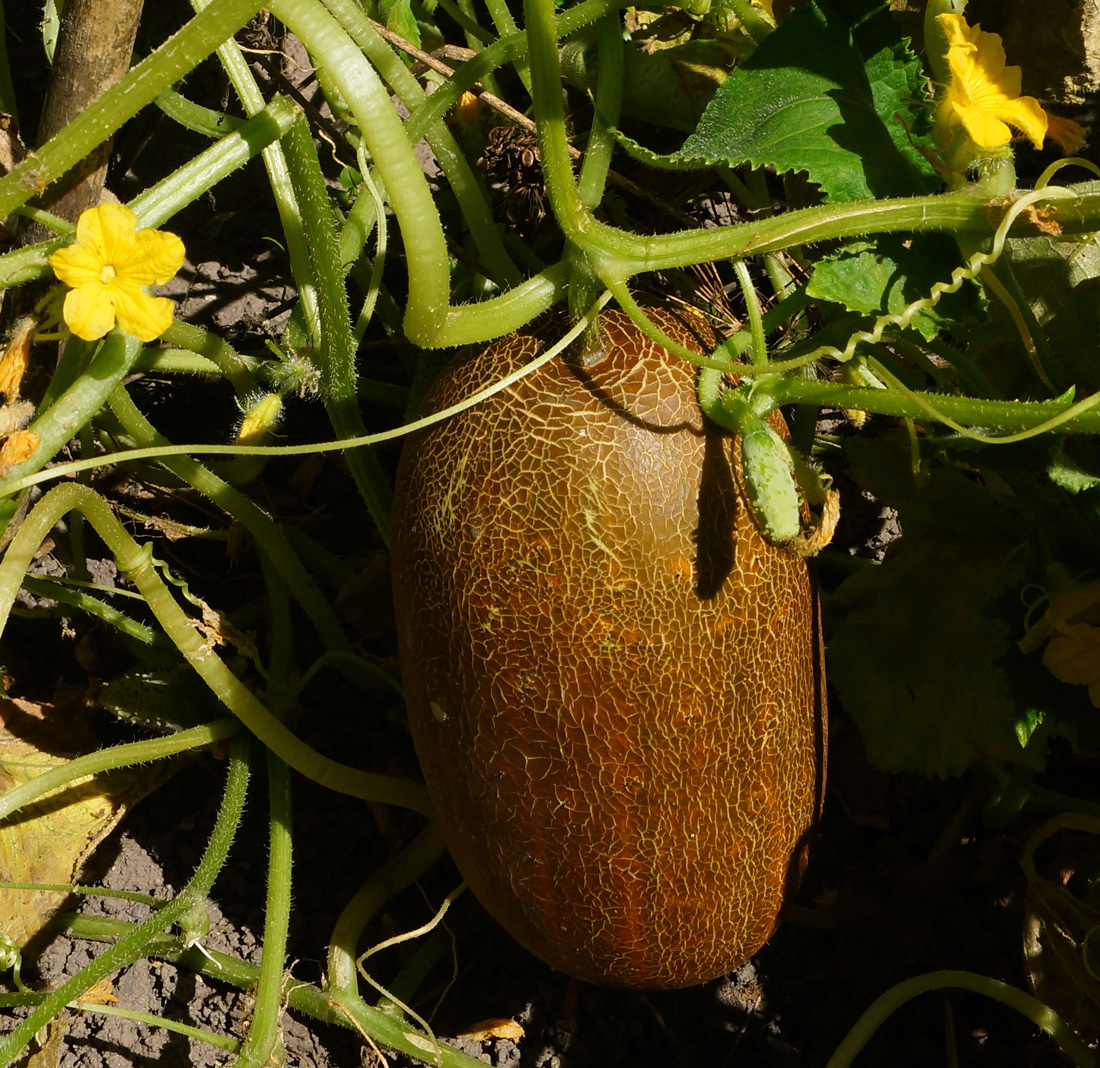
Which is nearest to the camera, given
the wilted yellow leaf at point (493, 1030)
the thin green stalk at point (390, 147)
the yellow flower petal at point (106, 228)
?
the thin green stalk at point (390, 147)

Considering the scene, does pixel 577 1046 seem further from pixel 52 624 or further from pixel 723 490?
pixel 52 624

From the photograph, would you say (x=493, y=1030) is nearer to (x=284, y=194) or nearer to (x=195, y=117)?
(x=284, y=194)

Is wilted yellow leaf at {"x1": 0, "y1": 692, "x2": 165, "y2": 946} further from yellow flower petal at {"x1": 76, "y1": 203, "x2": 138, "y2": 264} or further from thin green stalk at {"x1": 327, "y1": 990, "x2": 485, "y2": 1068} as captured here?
yellow flower petal at {"x1": 76, "y1": 203, "x2": 138, "y2": 264}

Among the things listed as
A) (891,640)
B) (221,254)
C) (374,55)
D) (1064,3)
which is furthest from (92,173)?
(1064,3)

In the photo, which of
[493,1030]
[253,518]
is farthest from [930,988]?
[253,518]

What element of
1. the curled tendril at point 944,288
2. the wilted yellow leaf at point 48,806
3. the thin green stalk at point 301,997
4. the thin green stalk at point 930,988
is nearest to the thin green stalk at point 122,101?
the curled tendril at point 944,288

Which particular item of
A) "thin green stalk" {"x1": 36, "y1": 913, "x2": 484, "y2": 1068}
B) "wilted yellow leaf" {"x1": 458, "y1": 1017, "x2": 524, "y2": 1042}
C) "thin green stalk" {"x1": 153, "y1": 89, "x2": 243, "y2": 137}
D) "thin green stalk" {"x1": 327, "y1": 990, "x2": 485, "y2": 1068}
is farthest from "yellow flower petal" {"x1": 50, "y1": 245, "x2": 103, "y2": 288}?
"wilted yellow leaf" {"x1": 458, "y1": 1017, "x2": 524, "y2": 1042}

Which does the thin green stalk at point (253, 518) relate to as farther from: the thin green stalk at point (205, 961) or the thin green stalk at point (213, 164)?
the thin green stalk at point (205, 961)
